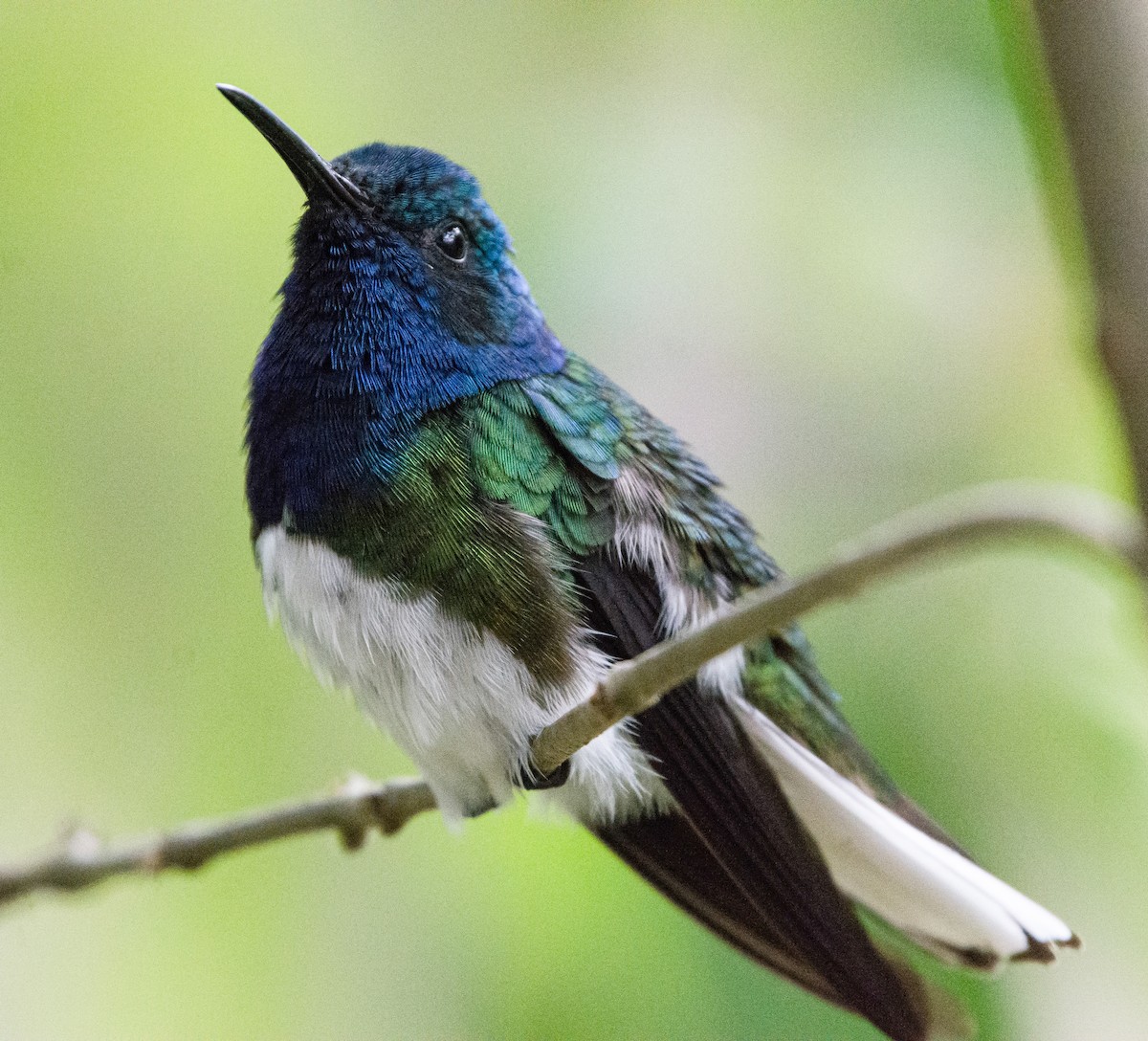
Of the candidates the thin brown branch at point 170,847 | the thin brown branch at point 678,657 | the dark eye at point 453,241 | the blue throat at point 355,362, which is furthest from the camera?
the dark eye at point 453,241

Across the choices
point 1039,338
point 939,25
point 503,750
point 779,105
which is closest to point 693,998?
point 503,750

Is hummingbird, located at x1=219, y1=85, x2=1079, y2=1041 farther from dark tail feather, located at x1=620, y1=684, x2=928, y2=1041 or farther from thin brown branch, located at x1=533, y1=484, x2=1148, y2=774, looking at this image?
thin brown branch, located at x1=533, y1=484, x2=1148, y2=774

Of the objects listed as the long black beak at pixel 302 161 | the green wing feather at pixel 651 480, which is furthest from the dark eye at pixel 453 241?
the green wing feather at pixel 651 480

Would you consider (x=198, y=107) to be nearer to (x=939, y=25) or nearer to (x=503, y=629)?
(x=939, y=25)

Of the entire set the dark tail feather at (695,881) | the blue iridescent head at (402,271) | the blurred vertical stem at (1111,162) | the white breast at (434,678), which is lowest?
the dark tail feather at (695,881)

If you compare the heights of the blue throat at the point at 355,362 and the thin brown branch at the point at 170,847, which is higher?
the blue throat at the point at 355,362

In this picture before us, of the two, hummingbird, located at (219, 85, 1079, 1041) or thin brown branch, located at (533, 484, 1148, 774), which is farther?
hummingbird, located at (219, 85, 1079, 1041)

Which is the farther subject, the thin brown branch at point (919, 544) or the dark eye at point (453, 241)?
the dark eye at point (453, 241)

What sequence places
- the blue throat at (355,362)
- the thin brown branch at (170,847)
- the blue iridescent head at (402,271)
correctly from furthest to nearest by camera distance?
the blue iridescent head at (402,271), the blue throat at (355,362), the thin brown branch at (170,847)

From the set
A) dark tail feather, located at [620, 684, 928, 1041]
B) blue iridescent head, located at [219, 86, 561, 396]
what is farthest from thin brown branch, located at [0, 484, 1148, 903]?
blue iridescent head, located at [219, 86, 561, 396]

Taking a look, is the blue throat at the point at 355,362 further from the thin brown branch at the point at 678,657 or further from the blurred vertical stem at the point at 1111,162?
the blurred vertical stem at the point at 1111,162
